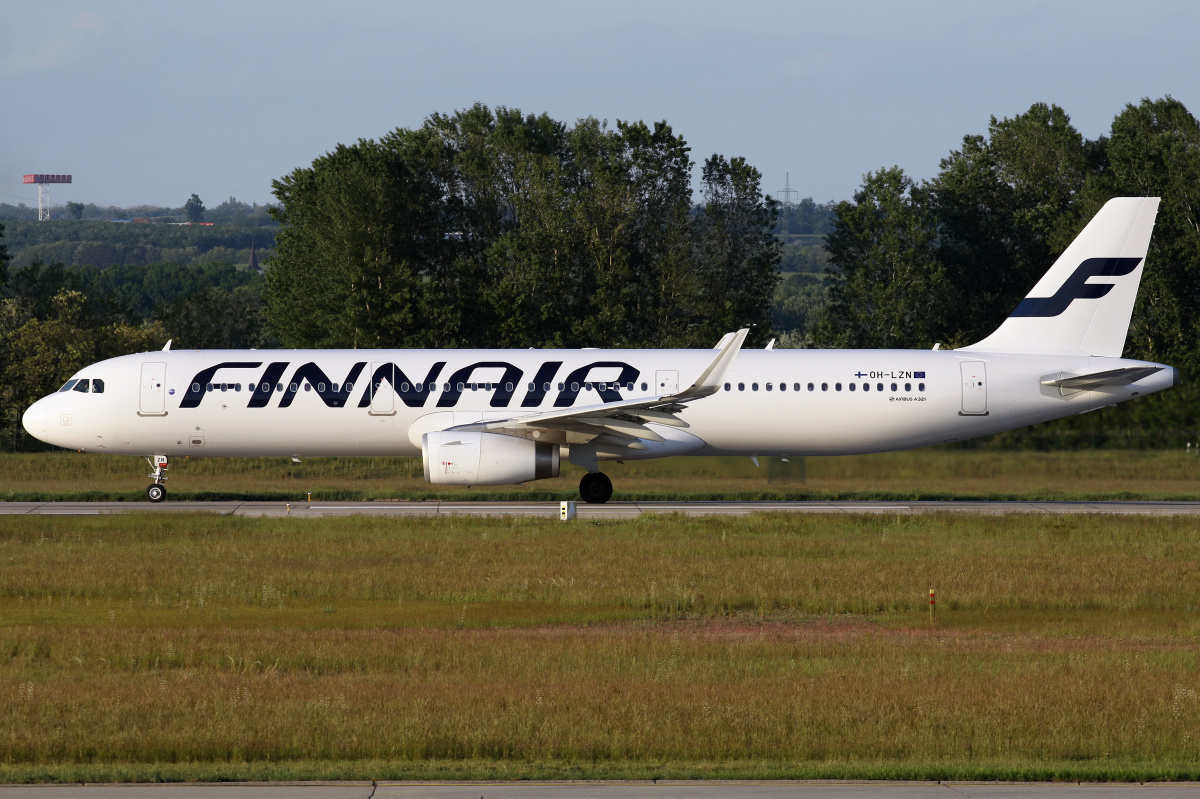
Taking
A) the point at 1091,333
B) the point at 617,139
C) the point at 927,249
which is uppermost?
the point at 617,139

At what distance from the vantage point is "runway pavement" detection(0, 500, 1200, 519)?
31.0 meters

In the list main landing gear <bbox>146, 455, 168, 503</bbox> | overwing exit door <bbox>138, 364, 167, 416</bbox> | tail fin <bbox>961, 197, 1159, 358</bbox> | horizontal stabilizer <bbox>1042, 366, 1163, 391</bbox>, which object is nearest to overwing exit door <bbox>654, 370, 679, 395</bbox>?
tail fin <bbox>961, 197, 1159, 358</bbox>

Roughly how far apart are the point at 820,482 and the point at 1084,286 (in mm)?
8676

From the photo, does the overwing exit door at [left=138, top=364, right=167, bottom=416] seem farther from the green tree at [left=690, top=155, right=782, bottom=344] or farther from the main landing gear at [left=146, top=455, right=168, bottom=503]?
the green tree at [left=690, top=155, right=782, bottom=344]

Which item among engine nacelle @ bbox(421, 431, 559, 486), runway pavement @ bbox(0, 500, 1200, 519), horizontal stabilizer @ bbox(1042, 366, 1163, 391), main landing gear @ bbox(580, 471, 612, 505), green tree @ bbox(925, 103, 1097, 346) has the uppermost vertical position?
green tree @ bbox(925, 103, 1097, 346)

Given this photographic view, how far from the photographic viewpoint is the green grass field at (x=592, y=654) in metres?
11.7

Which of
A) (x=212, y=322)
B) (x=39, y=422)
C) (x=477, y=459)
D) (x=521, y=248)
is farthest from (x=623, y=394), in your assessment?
(x=212, y=322)

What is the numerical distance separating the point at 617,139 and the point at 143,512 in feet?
126

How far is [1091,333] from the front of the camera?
34406 millimetres

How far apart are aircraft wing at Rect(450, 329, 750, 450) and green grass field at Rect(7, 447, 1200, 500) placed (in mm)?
2435

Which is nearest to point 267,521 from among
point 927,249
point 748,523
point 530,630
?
point 748,523

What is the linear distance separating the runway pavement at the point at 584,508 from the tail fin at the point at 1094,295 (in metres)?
4.23

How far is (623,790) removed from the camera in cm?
1016

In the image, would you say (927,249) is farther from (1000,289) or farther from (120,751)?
(120,751)
